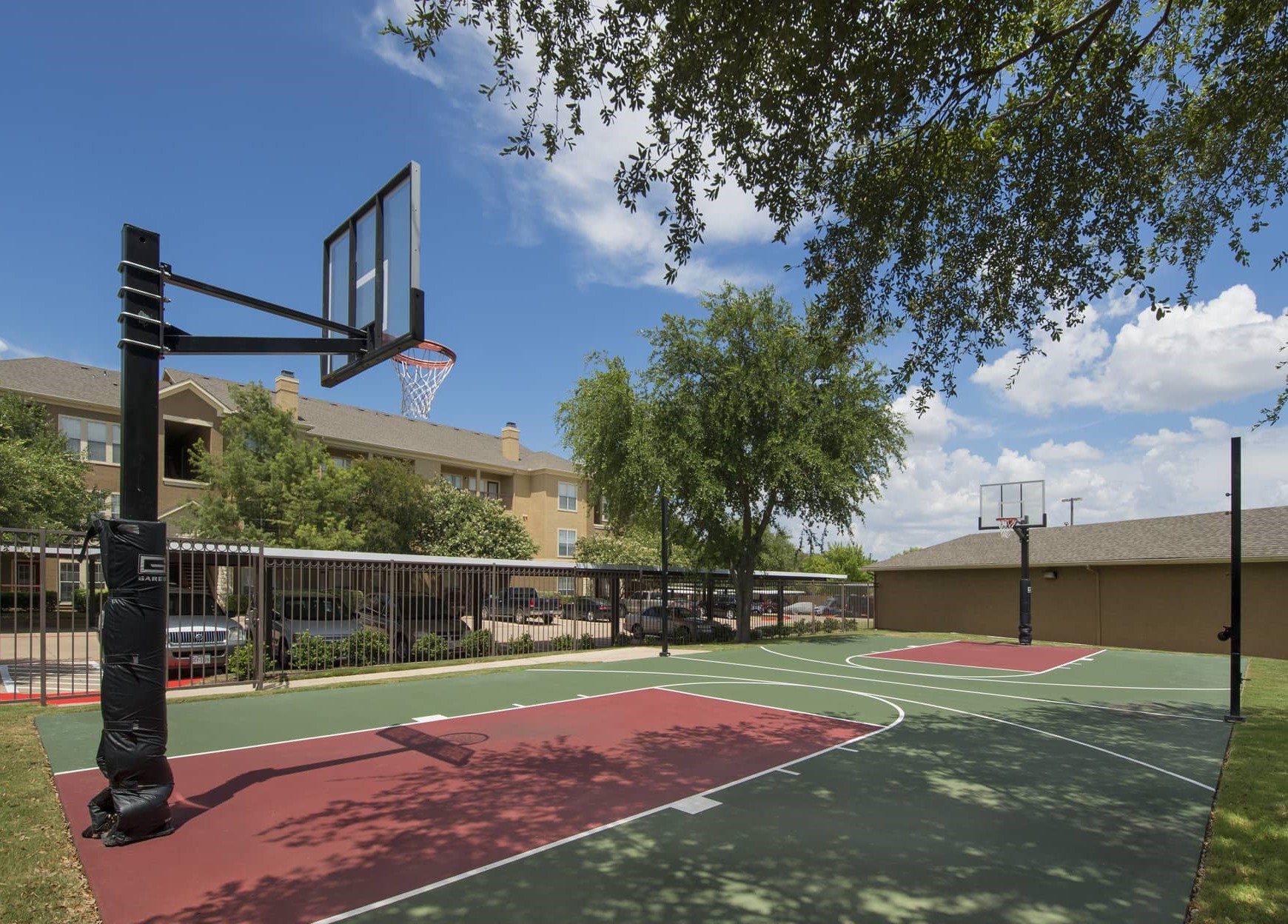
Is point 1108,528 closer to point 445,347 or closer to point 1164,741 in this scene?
point 1164,741

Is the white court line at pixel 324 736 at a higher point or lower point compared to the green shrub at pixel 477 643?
higher

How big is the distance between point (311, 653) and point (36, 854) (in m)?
11.9

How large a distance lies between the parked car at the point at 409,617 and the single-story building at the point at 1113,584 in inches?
923

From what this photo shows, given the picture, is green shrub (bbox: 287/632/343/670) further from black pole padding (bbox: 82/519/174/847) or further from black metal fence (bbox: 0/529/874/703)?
black pole padding (bbox: 82/519/174/847)

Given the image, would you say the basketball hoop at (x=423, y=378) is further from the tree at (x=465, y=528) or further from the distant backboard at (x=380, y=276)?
the distant backboard at (x=380, y=276)

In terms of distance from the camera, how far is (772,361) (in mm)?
25172

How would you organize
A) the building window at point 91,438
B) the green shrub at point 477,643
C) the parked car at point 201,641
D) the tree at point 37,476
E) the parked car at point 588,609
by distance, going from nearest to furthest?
1. the parked car at point 201,641
2. the tree at point 37,476
3. the green shrub at point 477,643
4. the parked car at point 588,609
5. the building window at point 91,438

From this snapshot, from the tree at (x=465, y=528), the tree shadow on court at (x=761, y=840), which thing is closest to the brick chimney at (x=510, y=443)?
the tree at (x=465, y=528)

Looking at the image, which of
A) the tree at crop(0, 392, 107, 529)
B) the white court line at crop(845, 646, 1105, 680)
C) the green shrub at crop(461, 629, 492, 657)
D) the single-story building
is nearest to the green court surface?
the white court line at crop(845, 646, 1105, 680)

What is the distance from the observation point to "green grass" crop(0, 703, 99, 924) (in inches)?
186

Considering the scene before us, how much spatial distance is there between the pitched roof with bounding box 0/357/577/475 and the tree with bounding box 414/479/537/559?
516 cm

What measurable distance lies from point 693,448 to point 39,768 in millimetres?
19019

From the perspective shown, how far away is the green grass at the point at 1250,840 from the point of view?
4.85 meters

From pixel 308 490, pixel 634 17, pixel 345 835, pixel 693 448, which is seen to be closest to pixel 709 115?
pixel 634 17
